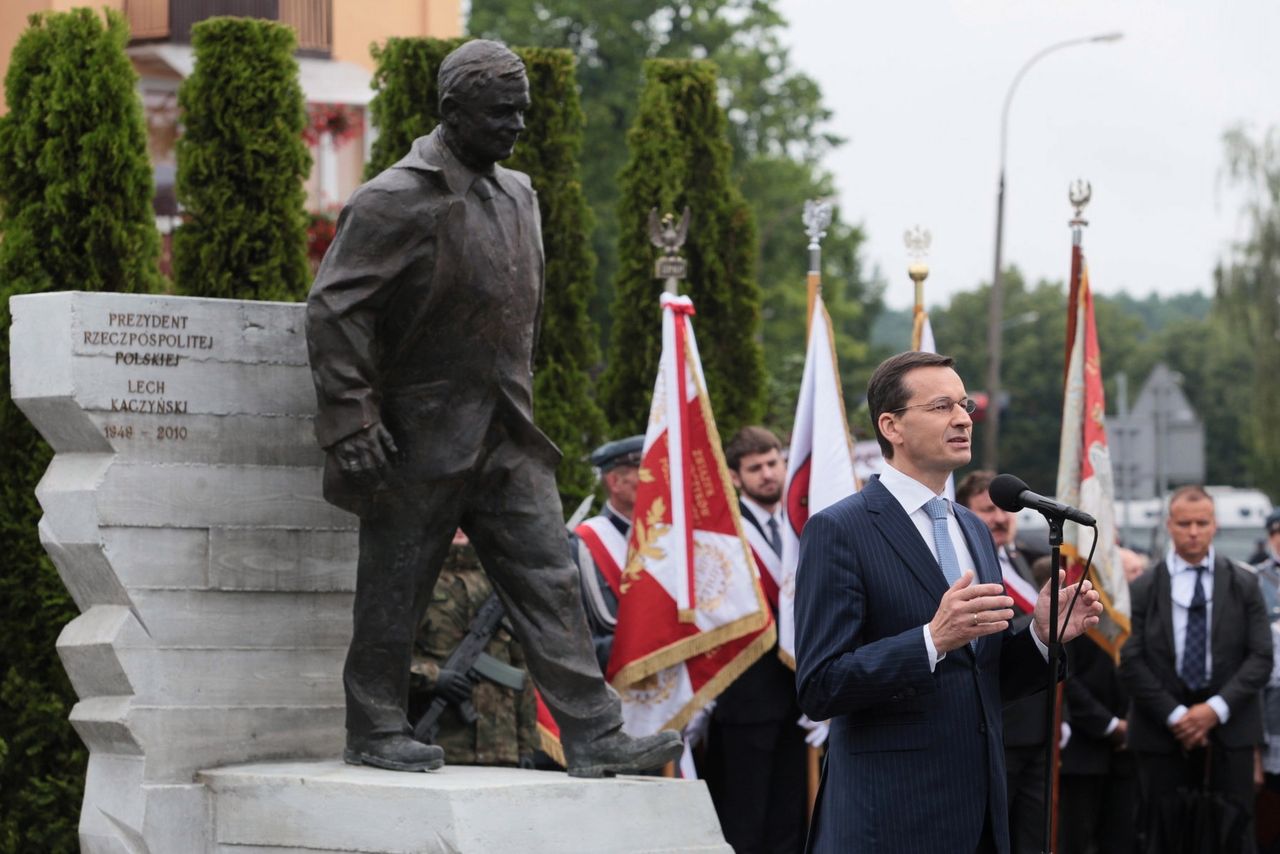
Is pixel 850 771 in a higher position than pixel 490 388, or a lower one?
lower

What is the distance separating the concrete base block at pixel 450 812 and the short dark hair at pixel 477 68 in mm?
2255

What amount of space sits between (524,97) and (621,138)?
29.1 m

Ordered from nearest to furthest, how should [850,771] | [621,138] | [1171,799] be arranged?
1. [850,771]
2. [1171,799]
3. [621,138]

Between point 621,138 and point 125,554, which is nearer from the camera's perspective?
point 125,554

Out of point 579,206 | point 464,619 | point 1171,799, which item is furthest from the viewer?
point 579,206

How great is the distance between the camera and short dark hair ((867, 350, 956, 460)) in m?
5.38

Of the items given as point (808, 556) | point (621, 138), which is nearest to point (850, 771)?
point (808, 556)

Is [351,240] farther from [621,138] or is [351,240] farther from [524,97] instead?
[621,138]

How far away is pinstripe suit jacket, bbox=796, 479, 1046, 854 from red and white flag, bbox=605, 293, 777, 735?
160 inches

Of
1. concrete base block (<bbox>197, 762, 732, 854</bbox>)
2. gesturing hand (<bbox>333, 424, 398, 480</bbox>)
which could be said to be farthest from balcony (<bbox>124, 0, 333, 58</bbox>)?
concrete base block (<bbox>197, 762, 732, 854</bbox>)

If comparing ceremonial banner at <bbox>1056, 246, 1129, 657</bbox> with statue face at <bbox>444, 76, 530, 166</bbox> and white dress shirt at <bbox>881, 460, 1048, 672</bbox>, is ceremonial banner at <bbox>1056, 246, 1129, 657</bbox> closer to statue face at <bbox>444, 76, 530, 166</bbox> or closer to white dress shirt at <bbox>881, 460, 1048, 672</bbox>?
statue face at <bbox>444, 76, 530, 166</bbox>

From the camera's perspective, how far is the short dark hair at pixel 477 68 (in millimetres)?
7266

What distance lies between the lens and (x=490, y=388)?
7.54 meters

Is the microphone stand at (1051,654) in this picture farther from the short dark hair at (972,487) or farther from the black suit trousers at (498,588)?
the short dark hair at (972,487)
